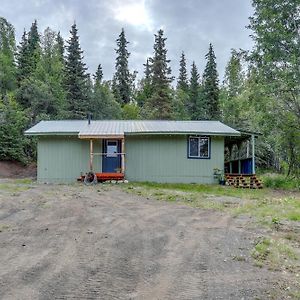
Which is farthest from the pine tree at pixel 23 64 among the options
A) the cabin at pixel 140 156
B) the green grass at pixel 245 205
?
the green grass at pixel 245 205

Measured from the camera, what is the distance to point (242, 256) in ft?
16.3

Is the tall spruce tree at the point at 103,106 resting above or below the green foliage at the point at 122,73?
below

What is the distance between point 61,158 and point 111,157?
7.14ft

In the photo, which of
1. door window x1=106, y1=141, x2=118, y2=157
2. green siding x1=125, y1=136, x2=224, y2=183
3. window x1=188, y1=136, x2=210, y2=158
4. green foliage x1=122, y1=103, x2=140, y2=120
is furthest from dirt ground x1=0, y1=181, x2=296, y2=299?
green foliage x1=122, y1=103, x2=140, y2=120

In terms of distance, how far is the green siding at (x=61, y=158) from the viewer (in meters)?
17.0

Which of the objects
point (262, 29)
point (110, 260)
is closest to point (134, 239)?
point (110, 260)

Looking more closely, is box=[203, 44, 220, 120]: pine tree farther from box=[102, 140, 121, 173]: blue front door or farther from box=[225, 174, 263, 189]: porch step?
box=[102, 140, 121, 173]: blue front door

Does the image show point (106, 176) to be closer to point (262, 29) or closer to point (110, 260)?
point (262, 29)

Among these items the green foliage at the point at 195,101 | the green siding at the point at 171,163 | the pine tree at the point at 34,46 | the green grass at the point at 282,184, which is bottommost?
the green grass at the point at 282,184

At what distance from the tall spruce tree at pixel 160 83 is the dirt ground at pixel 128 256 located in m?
28.7

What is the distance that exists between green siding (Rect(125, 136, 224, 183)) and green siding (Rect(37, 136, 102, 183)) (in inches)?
81.7

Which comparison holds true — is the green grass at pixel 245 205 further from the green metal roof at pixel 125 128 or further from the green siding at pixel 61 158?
the green siding at pixel 61 158

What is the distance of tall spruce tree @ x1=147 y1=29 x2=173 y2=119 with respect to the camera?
121 feet

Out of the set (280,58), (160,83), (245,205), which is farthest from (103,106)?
(245,205)
